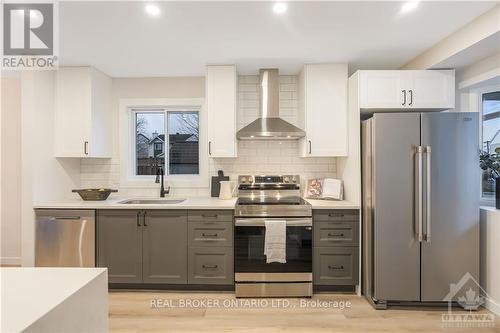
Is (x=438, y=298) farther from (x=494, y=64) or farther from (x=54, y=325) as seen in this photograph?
(x=54, y=325)

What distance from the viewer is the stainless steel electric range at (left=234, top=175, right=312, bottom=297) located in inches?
113

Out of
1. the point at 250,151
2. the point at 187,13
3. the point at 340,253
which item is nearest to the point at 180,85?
the point at 250,151

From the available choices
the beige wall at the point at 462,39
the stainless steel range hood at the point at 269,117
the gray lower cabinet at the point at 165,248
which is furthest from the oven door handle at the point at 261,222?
the beige wall at the point at 462,39

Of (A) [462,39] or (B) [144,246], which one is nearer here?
(A) [462,39]

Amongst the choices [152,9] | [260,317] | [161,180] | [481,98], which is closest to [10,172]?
[161,180]

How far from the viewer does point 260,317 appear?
2551mm

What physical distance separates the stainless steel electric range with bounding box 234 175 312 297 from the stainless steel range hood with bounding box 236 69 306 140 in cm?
85

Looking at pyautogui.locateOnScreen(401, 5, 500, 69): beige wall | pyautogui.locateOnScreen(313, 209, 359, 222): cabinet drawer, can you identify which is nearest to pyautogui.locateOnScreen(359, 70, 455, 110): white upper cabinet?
pyautogui.locateOnScreen(401, 5, 500, 69): beige wall

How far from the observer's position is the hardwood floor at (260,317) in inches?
93.7

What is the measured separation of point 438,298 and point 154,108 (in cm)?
373

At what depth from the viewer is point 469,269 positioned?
261cm

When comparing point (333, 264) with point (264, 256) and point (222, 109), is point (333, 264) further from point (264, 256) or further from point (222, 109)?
point (222, 109)

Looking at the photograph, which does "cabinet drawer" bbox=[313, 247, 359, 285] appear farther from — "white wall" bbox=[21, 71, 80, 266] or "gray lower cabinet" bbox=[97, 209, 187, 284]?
"white wall" bbox=[21, 71, 80, 266]

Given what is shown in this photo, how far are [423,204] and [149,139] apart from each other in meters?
3.23
